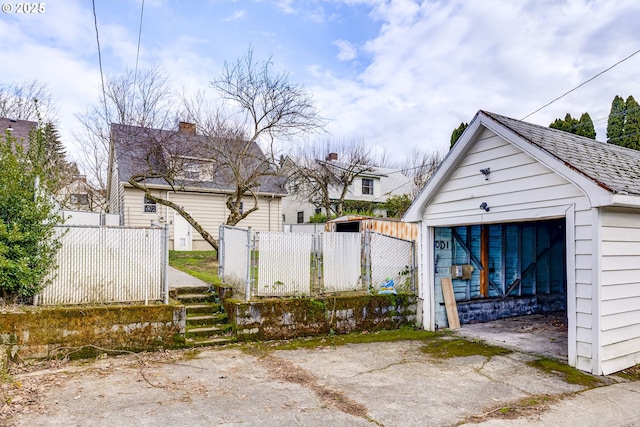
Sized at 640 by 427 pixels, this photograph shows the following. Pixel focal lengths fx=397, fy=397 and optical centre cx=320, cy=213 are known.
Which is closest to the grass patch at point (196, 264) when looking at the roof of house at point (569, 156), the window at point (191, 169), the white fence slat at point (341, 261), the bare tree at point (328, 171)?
the window at point (191, 169)

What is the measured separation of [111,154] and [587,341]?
61.5 ft

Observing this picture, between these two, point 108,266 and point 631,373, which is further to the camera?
point 108,266

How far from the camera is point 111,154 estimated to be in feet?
59.2

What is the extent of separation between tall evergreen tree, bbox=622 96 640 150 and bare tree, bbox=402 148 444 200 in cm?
1390

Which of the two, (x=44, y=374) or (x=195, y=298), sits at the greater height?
(x=195, y=298)

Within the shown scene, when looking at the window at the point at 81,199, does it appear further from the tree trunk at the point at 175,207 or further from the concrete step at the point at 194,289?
the concrete step at the point at 194,289

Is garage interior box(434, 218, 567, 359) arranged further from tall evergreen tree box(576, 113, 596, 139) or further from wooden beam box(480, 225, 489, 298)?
tall evergreen tree box(576, 113, 596, 139)

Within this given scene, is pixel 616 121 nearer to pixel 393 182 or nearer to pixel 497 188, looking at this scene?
pixel 497 188

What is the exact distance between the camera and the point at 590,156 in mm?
6289

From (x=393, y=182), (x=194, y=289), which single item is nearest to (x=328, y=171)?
(x=393, y=182)

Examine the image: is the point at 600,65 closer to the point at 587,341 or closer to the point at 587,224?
the point at 587,224

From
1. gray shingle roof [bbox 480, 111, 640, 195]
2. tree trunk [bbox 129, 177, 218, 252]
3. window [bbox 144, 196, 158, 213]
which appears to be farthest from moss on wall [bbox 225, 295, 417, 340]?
window [bbox 144, 196, 158, 213]

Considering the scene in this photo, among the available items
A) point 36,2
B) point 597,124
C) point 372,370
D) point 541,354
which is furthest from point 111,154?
point 597,124

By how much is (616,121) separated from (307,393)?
18.8 meters
